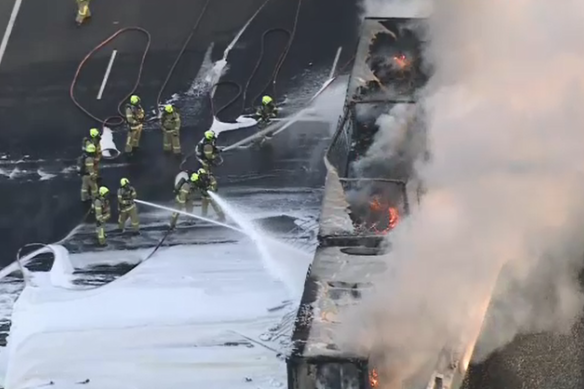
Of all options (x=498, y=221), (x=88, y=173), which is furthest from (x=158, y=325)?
(x=498, y=221)

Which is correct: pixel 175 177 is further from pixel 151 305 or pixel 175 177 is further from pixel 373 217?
pixel 373 217

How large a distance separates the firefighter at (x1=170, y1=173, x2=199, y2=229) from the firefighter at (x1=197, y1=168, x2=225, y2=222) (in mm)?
77

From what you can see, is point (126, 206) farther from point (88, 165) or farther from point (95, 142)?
point (95, 142)

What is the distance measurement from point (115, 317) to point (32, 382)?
4.39ft

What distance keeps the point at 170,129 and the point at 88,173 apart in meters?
1.48

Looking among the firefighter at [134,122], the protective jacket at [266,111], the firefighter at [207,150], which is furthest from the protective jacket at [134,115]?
the protective jacket at [266,111]

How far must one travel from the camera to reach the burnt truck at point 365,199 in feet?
31.9

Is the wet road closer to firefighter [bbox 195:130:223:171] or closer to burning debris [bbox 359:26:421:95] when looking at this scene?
firefighter [bbox 195:130:223:171]

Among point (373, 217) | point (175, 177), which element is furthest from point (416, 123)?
point (175, 177)

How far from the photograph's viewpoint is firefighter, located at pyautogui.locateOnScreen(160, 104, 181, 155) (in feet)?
47.9

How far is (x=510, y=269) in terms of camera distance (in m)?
10.6

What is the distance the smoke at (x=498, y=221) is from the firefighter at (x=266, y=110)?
14.1 ft

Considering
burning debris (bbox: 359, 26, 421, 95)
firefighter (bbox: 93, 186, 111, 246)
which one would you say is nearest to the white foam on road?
firefighter (bbox: 93, 186, 111, 246)

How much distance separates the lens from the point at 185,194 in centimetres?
1362
